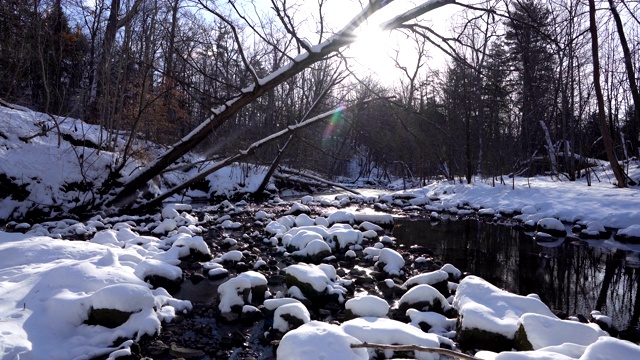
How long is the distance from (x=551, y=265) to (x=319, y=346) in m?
5.04

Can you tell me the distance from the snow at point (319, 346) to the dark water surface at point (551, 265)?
9.76 feet

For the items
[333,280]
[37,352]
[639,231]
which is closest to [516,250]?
[639,231]

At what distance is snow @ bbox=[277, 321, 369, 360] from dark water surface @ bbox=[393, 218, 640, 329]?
9.76ft

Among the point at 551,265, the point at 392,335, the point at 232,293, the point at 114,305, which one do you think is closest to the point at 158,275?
the point at 232,293

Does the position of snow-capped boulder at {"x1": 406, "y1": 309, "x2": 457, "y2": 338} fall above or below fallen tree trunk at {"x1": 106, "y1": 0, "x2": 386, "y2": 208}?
below

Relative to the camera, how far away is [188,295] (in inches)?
168

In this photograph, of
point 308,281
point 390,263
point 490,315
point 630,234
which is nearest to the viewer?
point 490,315

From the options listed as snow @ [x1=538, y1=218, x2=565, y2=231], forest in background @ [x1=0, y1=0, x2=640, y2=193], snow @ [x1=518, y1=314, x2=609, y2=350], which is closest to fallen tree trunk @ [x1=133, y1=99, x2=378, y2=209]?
forest in background @ [x1=0, y1=0, x2=640, y2=193]

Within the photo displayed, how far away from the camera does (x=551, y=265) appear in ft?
19.5

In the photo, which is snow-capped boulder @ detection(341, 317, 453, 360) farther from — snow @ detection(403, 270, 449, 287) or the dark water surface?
the dark water surface

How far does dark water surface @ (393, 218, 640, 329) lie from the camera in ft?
14.7

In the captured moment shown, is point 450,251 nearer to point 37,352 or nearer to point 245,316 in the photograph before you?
point 245,316

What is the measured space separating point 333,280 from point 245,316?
143cm

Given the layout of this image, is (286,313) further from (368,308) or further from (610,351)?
(610,351)
